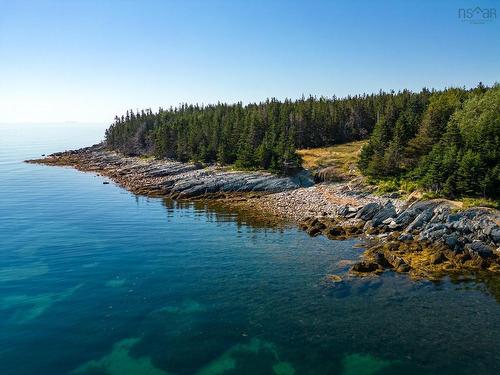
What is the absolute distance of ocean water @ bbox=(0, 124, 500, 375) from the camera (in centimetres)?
2817

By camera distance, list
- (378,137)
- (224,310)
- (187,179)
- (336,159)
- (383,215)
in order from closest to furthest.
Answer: (224,310) < (383,215) < (378,137) < (187,179) < (336,159)

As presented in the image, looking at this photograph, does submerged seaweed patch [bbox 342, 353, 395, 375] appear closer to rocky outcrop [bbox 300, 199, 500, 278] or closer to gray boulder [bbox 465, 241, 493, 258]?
rocky outcrop [bbox 300, 199, 500, 278]

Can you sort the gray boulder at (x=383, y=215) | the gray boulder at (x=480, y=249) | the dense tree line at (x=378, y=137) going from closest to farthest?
the gray boulder at (x=480, y=249)
the gray boulder at (x=383, y=215)
the dense tree line at (x=378, y=137)

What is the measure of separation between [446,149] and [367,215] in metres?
18.7

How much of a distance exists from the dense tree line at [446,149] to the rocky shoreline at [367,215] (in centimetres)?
541

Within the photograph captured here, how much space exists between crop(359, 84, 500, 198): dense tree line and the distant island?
0.67 ft

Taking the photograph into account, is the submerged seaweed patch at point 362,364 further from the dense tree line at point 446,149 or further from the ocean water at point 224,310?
the dense tree line at point 446,149

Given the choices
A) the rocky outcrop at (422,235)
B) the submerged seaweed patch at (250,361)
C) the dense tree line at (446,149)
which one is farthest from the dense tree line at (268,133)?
the submerged seaweed patch at (250,361)

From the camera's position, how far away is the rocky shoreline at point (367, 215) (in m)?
44.9

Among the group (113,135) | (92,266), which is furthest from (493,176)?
(113,135)

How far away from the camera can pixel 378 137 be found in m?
88.4

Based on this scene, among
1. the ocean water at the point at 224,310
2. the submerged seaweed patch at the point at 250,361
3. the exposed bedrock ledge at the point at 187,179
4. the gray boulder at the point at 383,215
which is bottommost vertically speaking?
the submerged seaweed patch at the point at 250,361

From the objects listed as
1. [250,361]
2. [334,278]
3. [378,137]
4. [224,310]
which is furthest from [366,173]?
[250,361]

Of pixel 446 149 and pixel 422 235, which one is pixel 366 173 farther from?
pixel 422 235
